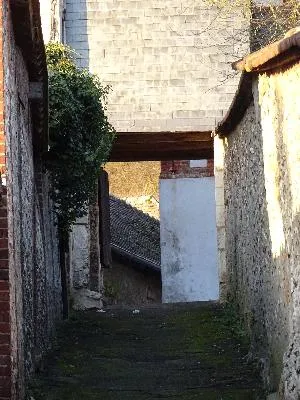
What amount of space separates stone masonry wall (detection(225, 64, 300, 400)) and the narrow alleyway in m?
0.40

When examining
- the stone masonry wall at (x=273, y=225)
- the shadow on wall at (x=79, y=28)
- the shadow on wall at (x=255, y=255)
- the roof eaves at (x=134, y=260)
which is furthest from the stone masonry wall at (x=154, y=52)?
the roof eaves at (x=134, y=260)

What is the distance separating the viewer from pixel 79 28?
13289 millimetres

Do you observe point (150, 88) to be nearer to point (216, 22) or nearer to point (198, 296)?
point (216, 22)

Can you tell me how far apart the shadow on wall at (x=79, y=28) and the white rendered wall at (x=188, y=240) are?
20.0ft

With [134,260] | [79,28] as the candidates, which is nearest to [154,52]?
[79,28]

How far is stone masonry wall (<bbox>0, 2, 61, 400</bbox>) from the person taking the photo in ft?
20.6

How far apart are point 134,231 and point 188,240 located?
7.01 m

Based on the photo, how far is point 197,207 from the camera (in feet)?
61.5

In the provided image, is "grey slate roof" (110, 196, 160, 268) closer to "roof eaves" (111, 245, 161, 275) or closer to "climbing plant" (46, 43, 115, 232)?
"roof eaves" (111, 245, 161, 275)

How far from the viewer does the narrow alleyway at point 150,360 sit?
7676 mm

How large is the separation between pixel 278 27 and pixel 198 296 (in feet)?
29.0

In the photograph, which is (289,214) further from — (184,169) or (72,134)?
(184,169)

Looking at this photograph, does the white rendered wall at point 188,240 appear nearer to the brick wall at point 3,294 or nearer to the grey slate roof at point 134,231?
the grey slate roof at point 134,231

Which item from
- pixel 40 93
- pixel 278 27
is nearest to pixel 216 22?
pixel 278 27
